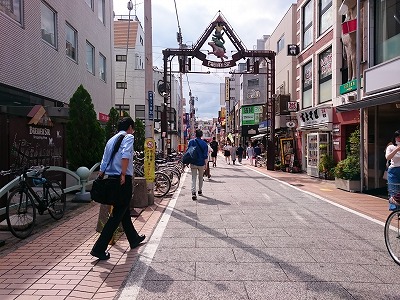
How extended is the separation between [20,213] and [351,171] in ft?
33.7

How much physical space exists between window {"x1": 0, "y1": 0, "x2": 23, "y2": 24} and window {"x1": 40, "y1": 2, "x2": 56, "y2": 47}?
1521 millimetres

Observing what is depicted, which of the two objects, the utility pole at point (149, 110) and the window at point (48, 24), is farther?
the window at point (48, 24)

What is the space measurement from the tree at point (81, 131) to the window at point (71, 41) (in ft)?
14.8

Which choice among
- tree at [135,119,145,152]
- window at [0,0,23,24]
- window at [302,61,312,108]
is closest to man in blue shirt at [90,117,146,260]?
window at [0,0,23,24]

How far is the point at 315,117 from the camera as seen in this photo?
57.5ft

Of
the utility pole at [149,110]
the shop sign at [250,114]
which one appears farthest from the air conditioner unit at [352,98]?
the shop sign at [250,114]

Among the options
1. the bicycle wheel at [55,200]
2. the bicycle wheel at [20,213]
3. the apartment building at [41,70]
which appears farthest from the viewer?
the apartment building at [41,70]

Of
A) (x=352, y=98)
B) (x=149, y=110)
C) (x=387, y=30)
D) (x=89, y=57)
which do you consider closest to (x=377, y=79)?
(x=387, y=30)

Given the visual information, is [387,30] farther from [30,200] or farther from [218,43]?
[218,43]

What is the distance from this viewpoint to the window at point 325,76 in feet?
55.2

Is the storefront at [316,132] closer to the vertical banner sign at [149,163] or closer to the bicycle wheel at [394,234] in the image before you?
the vertical banner sign at [149,163]

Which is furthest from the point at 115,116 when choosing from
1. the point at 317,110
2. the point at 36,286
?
the point at 36,286

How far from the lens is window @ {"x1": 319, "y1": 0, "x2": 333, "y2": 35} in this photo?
16859 millimetres

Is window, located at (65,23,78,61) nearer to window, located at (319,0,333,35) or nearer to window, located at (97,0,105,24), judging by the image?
window, located at (97,0,105,24)
